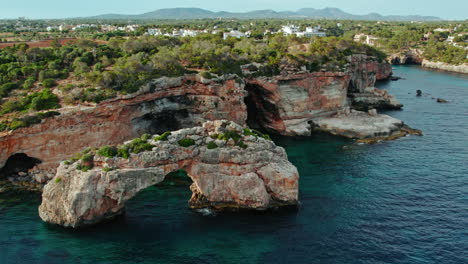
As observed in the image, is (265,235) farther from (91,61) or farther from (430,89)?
(430,89)

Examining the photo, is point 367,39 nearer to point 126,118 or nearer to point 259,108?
point 259,108

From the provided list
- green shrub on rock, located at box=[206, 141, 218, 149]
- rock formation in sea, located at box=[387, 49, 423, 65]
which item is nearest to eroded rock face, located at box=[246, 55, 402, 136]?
green shrub on rock, located at box=[206, 141, 218, 149]

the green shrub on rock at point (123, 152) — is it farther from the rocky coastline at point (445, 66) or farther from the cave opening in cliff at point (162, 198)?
the rocky coastline at point (445, 66)

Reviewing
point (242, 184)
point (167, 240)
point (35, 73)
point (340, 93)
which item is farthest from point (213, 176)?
point (340, 93)

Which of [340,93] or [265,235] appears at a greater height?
[340,93]

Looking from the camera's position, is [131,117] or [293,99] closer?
[131,117]

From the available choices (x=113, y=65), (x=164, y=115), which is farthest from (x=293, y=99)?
(x=113, y=65)

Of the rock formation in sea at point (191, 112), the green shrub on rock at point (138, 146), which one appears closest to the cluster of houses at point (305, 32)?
the rock formation in sea at point (191, 112)
